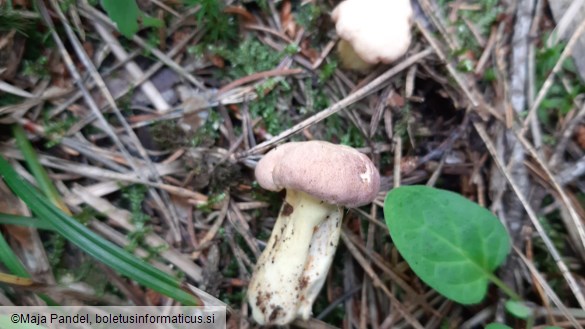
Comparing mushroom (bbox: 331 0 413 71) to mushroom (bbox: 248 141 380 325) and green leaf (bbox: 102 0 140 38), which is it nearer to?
mushroom (bbox: 248 141 380 325)

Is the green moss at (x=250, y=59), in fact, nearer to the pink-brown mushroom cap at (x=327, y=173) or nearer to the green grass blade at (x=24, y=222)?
the pink-brown mushroom cap at (x=327, y=173)

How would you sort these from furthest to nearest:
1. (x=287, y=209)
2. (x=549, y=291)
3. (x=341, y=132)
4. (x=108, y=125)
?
1. (x=341, y=132)
2. (x=108, y=125)
3. (x=287, y=209)
4. (x=549, y=291)

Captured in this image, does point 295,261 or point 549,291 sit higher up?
point 295,261

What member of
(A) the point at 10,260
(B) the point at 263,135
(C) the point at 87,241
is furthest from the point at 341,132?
(A) the point at 10,260

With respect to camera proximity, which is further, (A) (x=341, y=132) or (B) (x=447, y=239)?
(A) (x=341, y=132)

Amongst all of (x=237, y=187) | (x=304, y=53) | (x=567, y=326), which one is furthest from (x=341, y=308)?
(x=304, y=53)

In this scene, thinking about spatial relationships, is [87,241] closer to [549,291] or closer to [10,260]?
[10,260]

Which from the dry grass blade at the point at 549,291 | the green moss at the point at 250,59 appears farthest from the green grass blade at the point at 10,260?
the dry grass blade at the point at 549,291
